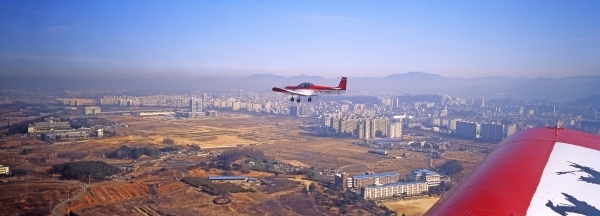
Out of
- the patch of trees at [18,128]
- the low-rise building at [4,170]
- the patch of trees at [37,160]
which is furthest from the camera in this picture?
the patch of trees at [18,128]

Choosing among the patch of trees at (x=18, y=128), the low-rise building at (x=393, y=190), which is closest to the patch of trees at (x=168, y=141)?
the patch of trees at (x=18, y=128)

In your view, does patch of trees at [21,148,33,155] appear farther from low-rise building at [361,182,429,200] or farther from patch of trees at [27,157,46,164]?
low-rise building at [361,182,429,200]

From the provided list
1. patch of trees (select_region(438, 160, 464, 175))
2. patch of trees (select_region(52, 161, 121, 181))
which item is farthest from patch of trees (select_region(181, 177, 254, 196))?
patch of trees (select_region(438, 160, 464, 175))

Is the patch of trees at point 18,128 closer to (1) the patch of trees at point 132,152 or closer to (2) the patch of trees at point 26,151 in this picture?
(2) the patch of trees at point 26,151

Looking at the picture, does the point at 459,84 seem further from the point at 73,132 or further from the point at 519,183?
the point at 519,183

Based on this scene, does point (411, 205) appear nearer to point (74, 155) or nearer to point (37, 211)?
point (37, 211)

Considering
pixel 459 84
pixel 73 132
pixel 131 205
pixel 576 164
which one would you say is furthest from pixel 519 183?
pixel 459 84

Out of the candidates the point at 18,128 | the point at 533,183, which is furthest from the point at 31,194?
the point at 533,183
